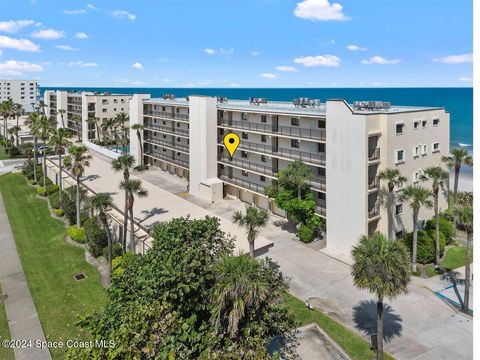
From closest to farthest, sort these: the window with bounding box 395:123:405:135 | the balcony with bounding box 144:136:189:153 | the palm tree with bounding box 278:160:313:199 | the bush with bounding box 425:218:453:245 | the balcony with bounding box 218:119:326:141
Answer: the window with bounding box 395:123:405:135
the palm tree with bounding box 278:160:313:199
the bush with bounding box 425:218:453:245
the balcony with bounding box 218:119:326:141
the balcony with bounding box 144:136:189:153

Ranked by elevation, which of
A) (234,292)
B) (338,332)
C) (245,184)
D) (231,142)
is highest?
(231,142)

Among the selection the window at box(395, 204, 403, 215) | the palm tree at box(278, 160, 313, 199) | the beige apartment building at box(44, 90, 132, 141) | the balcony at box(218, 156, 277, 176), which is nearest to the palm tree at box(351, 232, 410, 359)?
the palm tree at box(278, 160, 313, 199)

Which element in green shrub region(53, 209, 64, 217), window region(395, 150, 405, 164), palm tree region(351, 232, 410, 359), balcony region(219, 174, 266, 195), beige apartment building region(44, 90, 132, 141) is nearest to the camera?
palm tree region(351, 232, 410, 359)

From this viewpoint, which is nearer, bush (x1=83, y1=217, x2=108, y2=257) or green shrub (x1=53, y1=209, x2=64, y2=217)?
bush (x1=83, y1=217, x2=108, y2=257)

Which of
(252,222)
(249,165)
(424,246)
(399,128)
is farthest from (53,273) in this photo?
(399,128)

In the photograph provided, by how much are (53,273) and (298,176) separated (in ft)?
79.4

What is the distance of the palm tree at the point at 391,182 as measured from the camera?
33741 mm

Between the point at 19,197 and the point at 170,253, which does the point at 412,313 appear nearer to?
the point at 170,253

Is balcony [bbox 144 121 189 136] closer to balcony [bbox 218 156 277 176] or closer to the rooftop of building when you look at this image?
the rooftop of building

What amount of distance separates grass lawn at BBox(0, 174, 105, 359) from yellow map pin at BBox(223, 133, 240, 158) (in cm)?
2352

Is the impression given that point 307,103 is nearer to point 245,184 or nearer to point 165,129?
point 245,184

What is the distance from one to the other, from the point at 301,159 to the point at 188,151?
24.9 meters

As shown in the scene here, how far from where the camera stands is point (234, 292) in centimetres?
1650

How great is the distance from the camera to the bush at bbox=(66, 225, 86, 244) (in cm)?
4091
